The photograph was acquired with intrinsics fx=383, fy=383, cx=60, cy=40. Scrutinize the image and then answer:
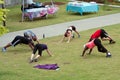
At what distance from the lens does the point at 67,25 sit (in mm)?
22109

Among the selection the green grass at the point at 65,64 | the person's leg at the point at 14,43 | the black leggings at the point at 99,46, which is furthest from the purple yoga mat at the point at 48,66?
the person's leg at the point at 14,43

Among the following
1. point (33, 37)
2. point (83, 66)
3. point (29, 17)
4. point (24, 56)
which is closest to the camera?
point (83, 66)

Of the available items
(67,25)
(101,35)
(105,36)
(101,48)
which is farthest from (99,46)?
(67,25)

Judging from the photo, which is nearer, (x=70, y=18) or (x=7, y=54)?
(x=7, y=54)

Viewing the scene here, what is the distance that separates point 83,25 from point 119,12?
6560mm

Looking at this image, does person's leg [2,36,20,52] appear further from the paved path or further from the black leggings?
the black leggings

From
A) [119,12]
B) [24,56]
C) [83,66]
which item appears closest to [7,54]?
[24,56]

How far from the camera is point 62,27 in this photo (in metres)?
21.5

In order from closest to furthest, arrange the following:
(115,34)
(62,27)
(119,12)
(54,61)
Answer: (54,61) < (115,34) < (62,27) < (119,12)

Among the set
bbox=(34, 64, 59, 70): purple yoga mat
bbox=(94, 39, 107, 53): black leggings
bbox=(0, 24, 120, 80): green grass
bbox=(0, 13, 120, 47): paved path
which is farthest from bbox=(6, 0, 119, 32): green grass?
bbox=(34, 64, 59, 70): purple yoga mat

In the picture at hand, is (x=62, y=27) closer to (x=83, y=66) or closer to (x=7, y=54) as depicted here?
(x=7, y=54)

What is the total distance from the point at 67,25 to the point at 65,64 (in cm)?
929

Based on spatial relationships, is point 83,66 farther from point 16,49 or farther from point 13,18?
point 13,18

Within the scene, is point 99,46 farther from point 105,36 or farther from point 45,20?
point 45,20
